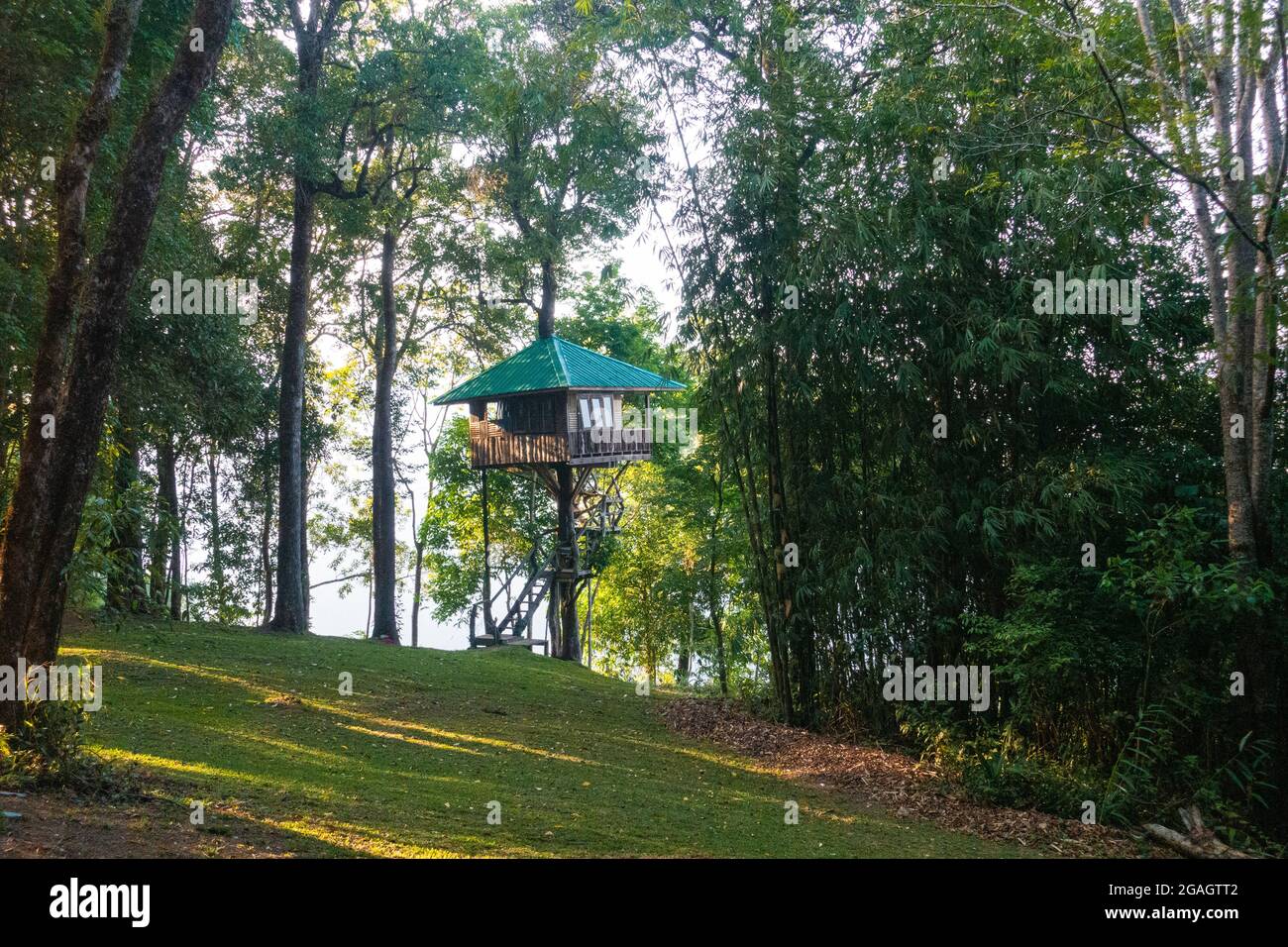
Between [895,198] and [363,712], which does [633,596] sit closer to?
[363,712]

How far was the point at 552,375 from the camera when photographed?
18.8 metres

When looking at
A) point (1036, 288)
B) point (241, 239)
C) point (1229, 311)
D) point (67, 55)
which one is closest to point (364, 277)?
point (241, 239)

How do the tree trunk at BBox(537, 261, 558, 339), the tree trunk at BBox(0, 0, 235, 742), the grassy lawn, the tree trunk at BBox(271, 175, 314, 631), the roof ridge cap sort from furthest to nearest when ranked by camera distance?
the tree trunk at BBox(537, 261, 558, 339) → the roof ridge cap → the tree trunk at BBox(271, 175, 314, 631) → the grassy lawn → the tree trunk at BBox(0, 0, 235, 742)

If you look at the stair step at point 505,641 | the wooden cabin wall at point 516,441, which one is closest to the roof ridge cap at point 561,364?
the wooden cabin wall at point 516,441

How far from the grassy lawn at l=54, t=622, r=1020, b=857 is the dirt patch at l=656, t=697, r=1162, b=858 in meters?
0.35

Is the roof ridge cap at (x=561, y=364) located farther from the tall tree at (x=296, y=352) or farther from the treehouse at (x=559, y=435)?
the tall tree at (x=296, y=352)

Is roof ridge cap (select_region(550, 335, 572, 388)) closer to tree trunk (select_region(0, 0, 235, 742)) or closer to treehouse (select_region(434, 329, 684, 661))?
treehouse (select_region(434, 329, 684, 661))

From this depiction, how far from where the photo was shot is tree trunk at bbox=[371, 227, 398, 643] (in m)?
18.9

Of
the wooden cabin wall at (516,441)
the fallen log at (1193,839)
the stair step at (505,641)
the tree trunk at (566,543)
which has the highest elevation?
the wooden cabin wall at (516,441)

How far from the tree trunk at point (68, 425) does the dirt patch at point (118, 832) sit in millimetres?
777

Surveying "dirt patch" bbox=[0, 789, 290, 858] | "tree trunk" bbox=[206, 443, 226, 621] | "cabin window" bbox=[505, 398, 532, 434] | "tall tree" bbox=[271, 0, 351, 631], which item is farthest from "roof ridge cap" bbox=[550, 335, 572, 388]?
"dirt patch" bbox=[0, 789, 290, 858]

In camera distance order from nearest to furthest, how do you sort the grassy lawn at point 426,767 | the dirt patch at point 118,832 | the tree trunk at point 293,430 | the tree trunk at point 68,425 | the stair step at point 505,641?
the dirt patch at point 118,832 → the tree trunk at point 68,425 → the grassy lawn at point 426,767 → the tree trunk at point 293,430 → the stair step at point 505,641

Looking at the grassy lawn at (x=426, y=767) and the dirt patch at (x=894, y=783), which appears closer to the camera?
the grassy lawn at (x=426, y=767)

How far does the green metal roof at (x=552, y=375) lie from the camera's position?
18781mm
